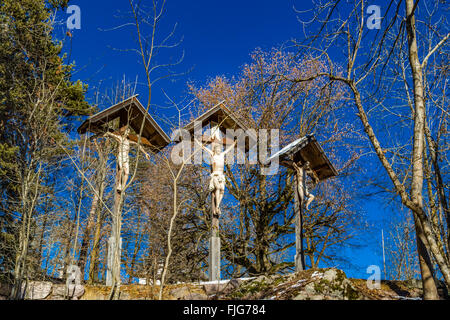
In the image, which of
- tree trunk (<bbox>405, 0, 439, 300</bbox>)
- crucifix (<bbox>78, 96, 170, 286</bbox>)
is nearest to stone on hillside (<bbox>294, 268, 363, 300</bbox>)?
tree trunk (<bbox>405, 0, 439, 300</bbox>)

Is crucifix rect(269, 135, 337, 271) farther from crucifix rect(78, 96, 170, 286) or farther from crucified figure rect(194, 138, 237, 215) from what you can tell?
crucifix rect(78, 96, 170, 286)

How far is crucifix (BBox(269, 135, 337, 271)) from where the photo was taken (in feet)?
25.6

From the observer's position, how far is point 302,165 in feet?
27.3

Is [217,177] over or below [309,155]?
below

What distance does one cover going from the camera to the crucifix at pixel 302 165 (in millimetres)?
7816

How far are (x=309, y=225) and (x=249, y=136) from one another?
4.69 meters

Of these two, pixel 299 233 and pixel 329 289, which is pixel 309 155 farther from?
pixel 329 289

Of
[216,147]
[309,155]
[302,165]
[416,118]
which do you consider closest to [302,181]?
[302,165]

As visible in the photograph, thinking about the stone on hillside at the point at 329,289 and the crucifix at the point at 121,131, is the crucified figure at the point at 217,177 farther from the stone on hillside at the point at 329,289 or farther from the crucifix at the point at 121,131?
the stone on hillside at the point at 329,289

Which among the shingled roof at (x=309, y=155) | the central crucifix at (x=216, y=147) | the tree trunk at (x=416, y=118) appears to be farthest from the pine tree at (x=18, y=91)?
the tree trunk at (x=416, y=118)
